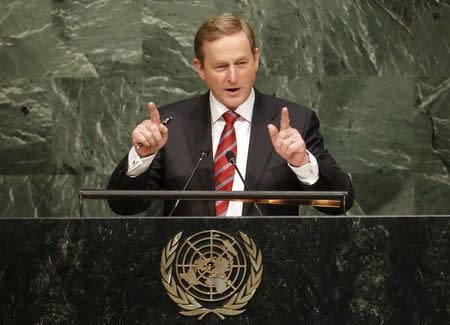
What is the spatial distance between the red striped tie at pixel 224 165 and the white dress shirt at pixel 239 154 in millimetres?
20

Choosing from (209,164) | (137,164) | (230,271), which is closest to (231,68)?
(209,164)

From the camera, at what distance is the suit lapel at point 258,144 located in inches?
150

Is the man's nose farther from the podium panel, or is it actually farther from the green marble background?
the green marble background

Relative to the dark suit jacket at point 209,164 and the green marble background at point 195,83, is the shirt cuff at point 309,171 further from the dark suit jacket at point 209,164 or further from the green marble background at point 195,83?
the green marble background at point 195,83

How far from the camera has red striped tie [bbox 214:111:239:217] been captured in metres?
3.79

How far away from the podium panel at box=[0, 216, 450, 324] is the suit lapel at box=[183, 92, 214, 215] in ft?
2.98

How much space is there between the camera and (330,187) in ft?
11.8

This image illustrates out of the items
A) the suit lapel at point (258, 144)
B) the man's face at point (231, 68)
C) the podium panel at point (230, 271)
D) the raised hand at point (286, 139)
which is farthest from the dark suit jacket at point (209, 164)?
the podium panel at point (230, 271)

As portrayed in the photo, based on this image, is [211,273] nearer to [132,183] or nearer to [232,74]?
[132,183]

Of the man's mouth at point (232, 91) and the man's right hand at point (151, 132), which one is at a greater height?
the man's mouth at point (232, 91)

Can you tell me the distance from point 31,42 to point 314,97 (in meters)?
1.58

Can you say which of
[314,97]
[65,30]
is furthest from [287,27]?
[65,30]

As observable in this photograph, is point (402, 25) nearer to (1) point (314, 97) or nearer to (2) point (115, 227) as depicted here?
(1) point (314, 97)

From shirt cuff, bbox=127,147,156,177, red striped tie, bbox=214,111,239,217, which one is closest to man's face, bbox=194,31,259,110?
red striped tie, bbox=214,111,239,217
